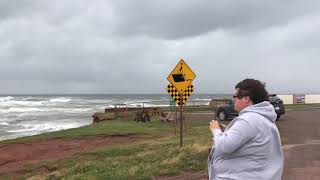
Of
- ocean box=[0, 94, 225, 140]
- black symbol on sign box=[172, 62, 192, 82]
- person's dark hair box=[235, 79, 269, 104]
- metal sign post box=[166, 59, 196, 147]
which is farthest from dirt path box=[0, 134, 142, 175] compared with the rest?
person's dark hair box=[235, 79, 269, 104]

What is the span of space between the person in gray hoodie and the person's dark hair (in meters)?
0.05

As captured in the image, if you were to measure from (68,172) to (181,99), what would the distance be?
615cm

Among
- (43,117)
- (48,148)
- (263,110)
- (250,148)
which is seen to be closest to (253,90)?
(263,110)

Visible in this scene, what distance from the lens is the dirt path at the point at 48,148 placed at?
19578mm

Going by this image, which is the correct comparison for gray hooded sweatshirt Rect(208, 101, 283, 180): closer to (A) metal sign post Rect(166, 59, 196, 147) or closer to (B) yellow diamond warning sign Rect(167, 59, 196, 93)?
(A) metal sign post Rect(166, 59, 196, 147)

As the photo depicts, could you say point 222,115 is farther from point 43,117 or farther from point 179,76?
point 43,117

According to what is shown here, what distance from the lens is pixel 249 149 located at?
3.86 m

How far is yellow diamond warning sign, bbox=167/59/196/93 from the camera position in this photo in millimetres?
17266

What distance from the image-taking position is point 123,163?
13953mm

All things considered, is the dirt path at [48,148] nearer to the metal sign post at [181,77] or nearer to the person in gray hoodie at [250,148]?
the metal sign post at [181,77]

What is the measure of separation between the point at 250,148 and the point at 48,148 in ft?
64.7

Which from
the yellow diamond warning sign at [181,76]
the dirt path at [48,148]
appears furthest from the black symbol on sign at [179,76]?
the dirt path at [48,148]

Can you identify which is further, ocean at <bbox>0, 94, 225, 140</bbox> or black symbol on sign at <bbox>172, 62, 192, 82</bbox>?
ocean at <bbox>0, 94, 225, 140</bbox>

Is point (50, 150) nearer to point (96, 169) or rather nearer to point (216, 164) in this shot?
point (96, 169)
